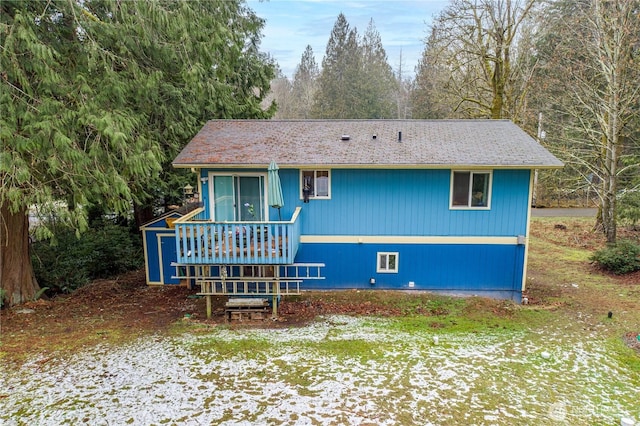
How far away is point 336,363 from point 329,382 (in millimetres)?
597

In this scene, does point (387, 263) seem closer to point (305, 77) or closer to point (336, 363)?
point (336, 363)

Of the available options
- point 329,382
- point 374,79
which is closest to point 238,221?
point 329,382

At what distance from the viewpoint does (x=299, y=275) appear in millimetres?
9883

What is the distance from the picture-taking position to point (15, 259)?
8633 mm

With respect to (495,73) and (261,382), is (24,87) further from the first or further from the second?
(495,73)

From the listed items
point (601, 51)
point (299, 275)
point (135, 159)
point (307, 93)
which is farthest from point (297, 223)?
point (307, 93)

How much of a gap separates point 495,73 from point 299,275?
1252cm

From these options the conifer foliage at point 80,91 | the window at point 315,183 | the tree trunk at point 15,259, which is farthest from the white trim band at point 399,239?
the tree trunk at point 15,259

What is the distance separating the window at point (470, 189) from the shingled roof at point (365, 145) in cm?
46

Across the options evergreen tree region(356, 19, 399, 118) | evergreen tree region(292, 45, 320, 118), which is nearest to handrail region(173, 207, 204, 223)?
evergreen tree region(356, 19, 399, 118)

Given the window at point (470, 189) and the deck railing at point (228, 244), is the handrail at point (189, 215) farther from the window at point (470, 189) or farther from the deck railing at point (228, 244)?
the window at point (470, 189)

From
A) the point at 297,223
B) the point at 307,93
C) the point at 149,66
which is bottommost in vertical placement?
the point at 297,223

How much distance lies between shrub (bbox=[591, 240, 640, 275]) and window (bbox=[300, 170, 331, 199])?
896 cm

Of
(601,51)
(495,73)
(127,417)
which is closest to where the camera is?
(127,417)
